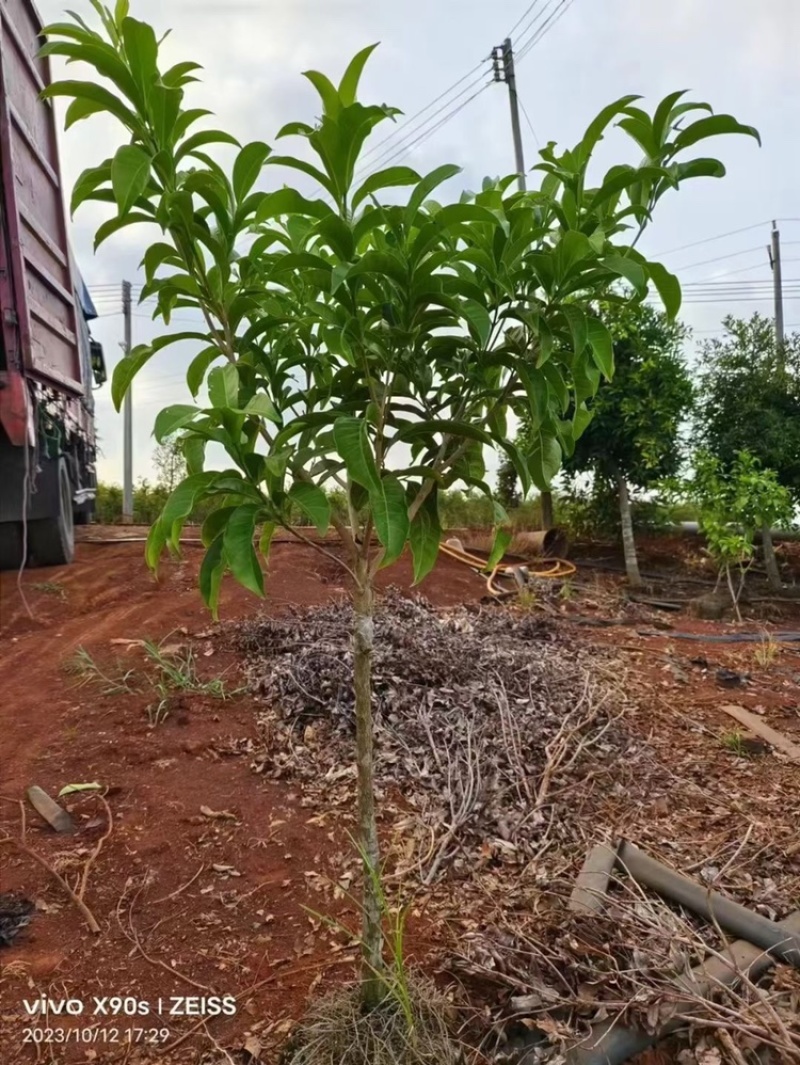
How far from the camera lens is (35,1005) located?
6.39 feet

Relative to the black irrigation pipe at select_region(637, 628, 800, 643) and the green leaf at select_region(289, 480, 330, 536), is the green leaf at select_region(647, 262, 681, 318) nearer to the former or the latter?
the green leaf at select_region(289, 480, 330, 536)

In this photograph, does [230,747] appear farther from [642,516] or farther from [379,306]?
[642,516]

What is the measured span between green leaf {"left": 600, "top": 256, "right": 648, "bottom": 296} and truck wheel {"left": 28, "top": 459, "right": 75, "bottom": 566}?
5.35 m

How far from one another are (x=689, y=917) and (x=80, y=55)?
97.0 inches

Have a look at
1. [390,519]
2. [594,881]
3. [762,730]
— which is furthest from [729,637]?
[390,519]

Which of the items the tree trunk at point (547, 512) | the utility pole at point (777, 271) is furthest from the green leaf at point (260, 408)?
the utility pole at point (777, 271)

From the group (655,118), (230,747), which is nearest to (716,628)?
(230,747)

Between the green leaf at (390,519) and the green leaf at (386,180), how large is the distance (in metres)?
0.46

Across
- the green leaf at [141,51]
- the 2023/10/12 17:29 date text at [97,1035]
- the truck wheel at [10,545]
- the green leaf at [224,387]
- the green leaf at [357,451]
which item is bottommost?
the 2023/10/12 17:29 date text at [97,1035]

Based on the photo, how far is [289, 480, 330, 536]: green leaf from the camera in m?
1.42

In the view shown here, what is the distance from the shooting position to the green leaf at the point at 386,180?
1.44 meters

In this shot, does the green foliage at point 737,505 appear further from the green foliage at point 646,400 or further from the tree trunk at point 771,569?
the tree trunk at point 771,569

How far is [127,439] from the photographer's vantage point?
15562 mm

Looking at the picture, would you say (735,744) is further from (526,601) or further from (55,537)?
(55,537)
